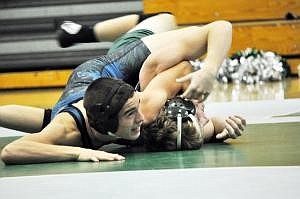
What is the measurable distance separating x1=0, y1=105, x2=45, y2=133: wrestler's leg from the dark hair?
742 millimetres

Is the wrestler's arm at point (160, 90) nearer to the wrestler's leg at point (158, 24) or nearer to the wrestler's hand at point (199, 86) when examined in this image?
the wrestler's hand at point (199, 86)

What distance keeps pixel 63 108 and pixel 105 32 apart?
1.13 metres

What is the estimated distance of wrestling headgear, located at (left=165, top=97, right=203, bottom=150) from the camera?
3.07 metres

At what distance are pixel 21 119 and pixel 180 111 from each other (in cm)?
94

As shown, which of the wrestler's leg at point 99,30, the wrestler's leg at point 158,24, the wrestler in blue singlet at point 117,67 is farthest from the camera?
the wrestler's leg at point 99,30

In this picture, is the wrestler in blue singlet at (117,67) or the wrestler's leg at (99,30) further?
the wrestler's leg at (99,30)

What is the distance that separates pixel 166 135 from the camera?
10.4 feet

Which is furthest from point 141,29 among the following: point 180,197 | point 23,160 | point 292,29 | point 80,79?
point 292,29

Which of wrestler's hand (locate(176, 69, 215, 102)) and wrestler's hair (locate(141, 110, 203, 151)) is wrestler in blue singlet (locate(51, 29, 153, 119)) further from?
wrestler's hand (locate(176, 69, 215, 102))

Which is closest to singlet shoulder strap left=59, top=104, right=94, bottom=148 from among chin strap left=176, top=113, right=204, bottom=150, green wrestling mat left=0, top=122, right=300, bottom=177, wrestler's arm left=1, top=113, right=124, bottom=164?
wrestler's arm left=1, top=113, right=124, bottom=164

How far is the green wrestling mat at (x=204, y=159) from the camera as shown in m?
2.83

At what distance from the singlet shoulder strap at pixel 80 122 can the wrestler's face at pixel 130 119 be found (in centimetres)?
18

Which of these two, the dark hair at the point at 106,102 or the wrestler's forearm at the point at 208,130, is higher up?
the dark hair at the point at 106,102

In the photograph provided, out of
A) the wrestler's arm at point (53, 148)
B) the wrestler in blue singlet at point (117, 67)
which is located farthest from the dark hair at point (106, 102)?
the wrestler in blue singlet at point (117, 67)
